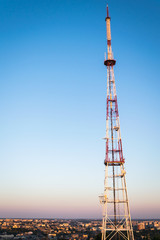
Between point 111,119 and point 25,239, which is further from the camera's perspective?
point 25,239

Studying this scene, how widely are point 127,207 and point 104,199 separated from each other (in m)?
3.36

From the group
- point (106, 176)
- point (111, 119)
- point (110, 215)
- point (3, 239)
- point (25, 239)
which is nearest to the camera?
→ point (110, 215)

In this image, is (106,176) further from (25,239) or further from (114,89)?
(25,239)

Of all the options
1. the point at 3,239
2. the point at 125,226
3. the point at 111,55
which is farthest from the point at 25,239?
the point at 111,55

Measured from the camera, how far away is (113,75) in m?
40.9

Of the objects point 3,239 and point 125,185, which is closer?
point 125,185

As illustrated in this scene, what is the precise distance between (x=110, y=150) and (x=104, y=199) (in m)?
Answer: 7.06

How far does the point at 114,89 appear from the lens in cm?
4072

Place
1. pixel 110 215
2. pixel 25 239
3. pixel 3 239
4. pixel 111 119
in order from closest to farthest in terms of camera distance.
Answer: pixel 110 215 → pixel 111 119 → pixel 3 239 → pixel 25 239

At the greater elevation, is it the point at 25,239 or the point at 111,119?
the point at 111,119

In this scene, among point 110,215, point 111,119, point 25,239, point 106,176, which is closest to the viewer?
point 110,215

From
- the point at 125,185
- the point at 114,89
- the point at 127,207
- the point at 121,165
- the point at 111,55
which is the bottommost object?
the point at 127,207

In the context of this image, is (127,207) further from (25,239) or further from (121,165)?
(25,239)

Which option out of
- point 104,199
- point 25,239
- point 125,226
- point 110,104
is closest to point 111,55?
point 110,104
